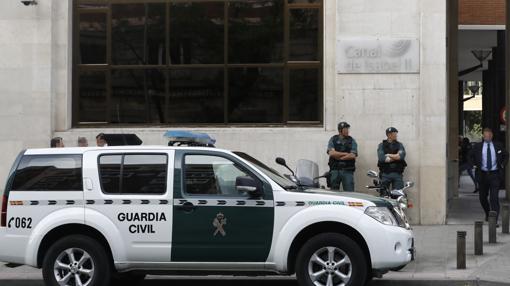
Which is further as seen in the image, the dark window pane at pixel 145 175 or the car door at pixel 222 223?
the dark window pane at pixel 145 175

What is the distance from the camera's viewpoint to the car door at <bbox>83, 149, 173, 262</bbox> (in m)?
8.41

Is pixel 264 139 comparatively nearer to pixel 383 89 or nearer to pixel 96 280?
pixel 383 89

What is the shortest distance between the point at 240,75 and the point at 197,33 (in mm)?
1250

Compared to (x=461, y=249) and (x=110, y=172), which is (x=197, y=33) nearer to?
(x=110, y=172)

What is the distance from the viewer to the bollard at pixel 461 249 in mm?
9805

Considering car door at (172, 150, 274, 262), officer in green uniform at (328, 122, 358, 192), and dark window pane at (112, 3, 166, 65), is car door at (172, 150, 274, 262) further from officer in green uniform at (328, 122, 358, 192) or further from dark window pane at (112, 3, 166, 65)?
dark window pane at (112, 3, 166, 65)

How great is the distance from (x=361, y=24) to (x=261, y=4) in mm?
2087

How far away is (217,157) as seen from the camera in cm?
859

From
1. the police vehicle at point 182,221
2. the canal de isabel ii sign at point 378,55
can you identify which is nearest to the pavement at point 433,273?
the police vehicle at point 182,221

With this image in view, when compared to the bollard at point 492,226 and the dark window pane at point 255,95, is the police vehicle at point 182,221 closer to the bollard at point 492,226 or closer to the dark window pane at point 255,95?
the bollard at point 492,226

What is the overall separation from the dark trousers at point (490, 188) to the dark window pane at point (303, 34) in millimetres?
4023

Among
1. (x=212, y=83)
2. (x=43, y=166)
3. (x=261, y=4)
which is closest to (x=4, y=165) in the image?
(x=212, y=83)

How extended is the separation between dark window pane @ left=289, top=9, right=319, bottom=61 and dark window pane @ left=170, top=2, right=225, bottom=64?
4.68 ft

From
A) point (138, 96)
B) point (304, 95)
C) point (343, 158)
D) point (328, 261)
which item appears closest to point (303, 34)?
point (304, 95)
